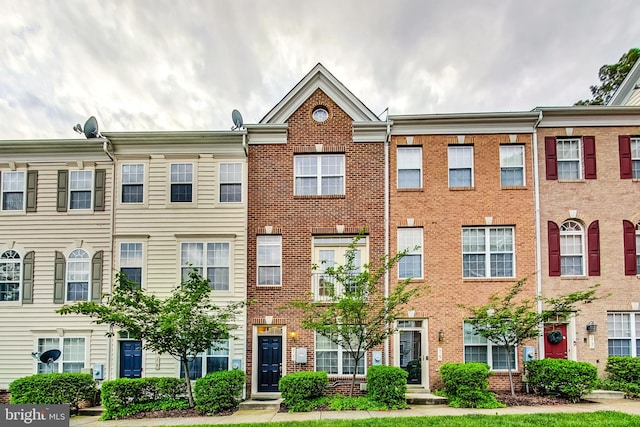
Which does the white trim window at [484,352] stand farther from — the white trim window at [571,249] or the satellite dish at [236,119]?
the satellite dish at [236,119]

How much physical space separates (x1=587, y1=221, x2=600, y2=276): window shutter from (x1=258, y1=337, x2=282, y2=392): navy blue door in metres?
10.6

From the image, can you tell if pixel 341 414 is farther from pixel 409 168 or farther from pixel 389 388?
pixel 409 168

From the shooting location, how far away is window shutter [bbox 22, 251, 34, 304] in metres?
14.8

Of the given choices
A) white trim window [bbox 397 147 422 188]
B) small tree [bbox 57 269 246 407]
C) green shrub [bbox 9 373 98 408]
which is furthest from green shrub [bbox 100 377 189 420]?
white trim window [bbox 397 147 422 188]

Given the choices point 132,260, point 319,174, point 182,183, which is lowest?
point 132,260

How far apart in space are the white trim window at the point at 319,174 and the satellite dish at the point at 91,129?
285 inches

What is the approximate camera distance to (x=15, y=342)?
14.7 metres

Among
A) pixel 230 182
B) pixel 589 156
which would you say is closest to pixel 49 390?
pixel 230 182

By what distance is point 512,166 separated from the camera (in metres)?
15.0

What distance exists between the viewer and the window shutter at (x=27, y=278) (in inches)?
583

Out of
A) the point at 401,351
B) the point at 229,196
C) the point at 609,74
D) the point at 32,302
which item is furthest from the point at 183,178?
the point at 609,74

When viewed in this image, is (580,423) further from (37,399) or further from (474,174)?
(37,399)

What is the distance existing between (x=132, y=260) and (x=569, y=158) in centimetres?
1534

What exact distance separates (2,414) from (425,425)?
10.2 meters
